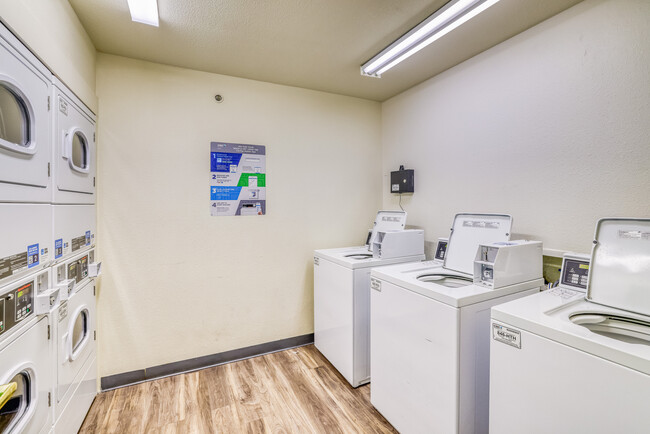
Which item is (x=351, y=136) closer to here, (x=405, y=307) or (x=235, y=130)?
(x=235, y=130)

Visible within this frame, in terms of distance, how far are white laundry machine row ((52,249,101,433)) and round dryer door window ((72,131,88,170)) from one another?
0.57 m

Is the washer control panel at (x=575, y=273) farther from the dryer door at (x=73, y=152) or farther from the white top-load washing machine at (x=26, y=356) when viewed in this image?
the dryer door at (x=73, y=152)

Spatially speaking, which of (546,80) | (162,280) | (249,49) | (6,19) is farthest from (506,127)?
(162,280)

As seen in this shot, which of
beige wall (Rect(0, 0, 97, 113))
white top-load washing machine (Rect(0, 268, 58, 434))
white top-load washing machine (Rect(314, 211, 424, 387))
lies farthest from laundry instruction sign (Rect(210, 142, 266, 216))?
white top-load washing machine (Rect(0, 268, 58, 434))

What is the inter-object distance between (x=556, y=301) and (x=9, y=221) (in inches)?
91.5

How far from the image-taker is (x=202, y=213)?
2.49 meters

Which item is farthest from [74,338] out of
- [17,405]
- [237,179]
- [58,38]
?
[58,38]

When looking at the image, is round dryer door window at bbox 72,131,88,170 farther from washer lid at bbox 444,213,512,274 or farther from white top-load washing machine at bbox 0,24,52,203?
washer lid at bbox 444,213,512,274

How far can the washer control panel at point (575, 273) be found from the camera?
59.6 inches

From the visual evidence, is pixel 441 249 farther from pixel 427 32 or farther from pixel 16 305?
pixel 16 305

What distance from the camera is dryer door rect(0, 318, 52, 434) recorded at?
109 cm

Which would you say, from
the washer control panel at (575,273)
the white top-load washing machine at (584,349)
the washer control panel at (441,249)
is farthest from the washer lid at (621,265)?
the washer control panel at (441,249)

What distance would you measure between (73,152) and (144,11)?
93cm

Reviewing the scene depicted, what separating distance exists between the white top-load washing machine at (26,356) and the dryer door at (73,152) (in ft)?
1.61
